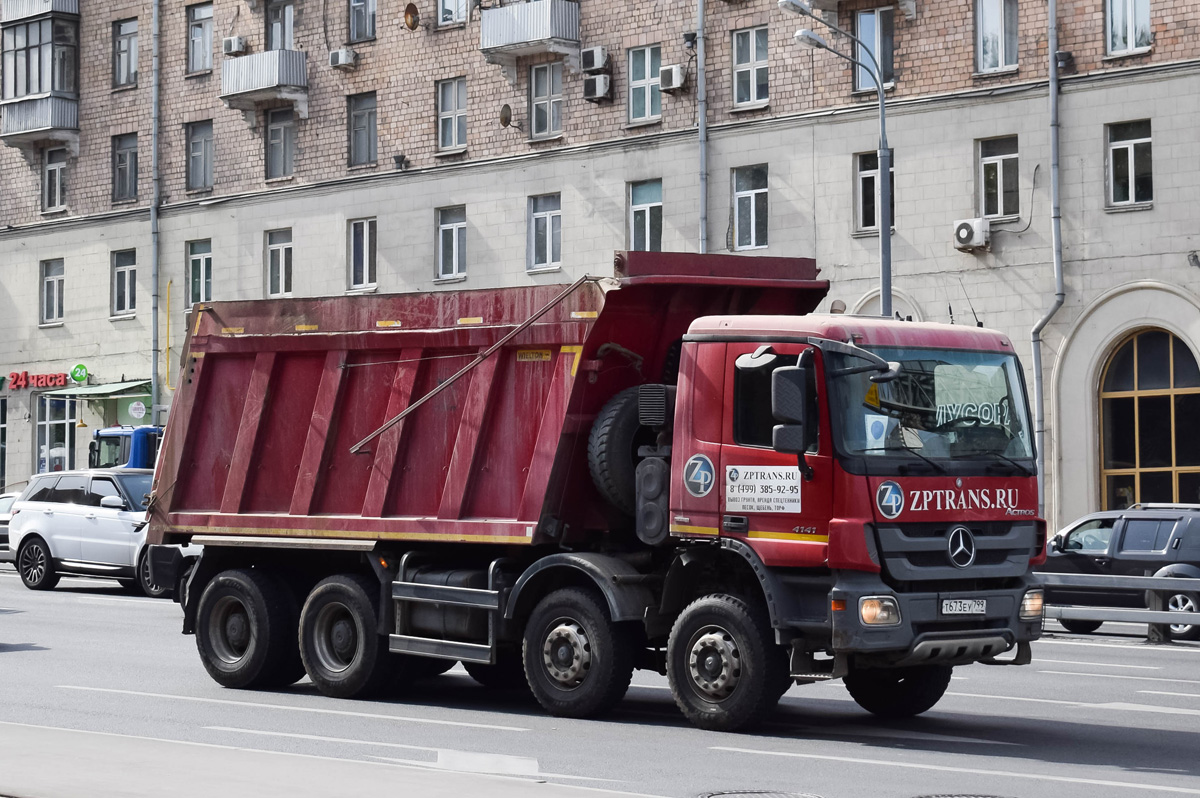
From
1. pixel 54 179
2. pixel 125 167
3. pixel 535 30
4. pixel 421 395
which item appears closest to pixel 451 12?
pixel 535 30

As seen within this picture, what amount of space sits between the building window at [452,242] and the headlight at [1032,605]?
28119 millimetres

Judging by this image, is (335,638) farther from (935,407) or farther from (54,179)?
(54,179)

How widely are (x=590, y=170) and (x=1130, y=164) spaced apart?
11.1m

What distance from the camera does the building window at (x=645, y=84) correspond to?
120 feet

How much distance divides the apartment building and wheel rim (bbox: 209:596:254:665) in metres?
17.1

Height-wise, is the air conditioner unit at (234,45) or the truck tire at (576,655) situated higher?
the air conditioner unit at (234,45)

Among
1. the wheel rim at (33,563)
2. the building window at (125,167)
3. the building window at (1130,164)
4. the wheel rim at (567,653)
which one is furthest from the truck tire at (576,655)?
the building window at (125,167)

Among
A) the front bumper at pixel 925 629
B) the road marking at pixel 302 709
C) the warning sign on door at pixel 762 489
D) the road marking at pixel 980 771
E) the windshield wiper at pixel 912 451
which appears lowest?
the road marking at pixel 302 709

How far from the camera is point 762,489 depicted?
11695 mm

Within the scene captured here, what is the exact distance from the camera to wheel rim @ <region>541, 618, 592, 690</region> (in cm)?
1251

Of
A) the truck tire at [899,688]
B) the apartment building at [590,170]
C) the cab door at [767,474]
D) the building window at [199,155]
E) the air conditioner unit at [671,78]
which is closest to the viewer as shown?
the cab door at [767,474]

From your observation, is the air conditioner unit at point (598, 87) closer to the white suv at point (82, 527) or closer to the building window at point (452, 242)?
the building window at point (452, 242)

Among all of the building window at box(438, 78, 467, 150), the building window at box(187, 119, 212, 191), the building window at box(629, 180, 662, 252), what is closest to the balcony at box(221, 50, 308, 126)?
the building window at box(187, 119, 212, 191)

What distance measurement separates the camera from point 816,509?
11.4m
